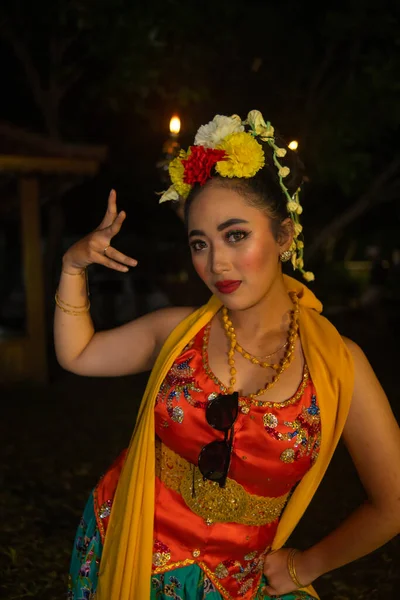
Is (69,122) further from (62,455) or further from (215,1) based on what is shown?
(62,455)

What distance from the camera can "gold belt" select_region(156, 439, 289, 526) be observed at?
195cm

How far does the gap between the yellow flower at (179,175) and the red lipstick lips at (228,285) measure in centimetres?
31

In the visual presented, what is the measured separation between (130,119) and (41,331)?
7681 mm

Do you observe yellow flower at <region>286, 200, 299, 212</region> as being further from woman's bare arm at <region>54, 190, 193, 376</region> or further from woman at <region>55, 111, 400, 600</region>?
woman's bare arm at <region>54, 190, 193, 376</region>

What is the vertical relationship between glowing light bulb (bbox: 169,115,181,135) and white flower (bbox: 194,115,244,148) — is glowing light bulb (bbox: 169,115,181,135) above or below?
above

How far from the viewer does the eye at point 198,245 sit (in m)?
1.98

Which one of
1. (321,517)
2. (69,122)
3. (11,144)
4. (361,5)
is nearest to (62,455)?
(321,517)

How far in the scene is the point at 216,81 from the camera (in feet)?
32.1

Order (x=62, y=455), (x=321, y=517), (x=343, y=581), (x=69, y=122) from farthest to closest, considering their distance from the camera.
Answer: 1. (x=69, y=122)
2. (x=62, y=455)
3. (x=321, y=517)
4. (x=343, y=581)

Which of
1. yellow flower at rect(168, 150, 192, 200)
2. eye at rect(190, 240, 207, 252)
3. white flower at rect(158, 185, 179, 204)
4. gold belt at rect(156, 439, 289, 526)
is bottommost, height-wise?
gold belt at rect(156, 439, 289, 526)

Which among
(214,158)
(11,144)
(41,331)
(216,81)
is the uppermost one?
(216,81)

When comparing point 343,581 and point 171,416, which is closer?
point 171,416

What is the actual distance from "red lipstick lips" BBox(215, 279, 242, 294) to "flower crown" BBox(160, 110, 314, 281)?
27 cm

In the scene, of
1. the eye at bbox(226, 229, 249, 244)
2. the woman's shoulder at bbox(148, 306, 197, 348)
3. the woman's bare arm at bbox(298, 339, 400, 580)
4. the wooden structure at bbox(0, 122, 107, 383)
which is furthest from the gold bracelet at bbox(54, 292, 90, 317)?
the wooden structure at bbox(0, 122, 107, 383)
